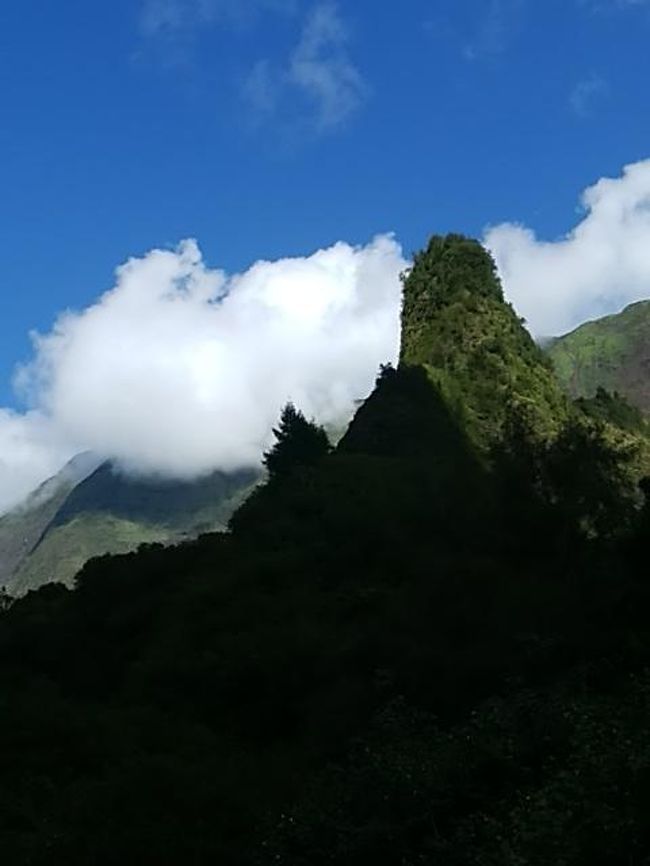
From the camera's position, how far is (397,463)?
182 ft

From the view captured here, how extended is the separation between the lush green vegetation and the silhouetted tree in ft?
0.89

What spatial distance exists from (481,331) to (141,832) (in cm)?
6414

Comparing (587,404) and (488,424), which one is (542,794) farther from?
(587,404)

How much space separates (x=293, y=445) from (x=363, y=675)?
36279 mm

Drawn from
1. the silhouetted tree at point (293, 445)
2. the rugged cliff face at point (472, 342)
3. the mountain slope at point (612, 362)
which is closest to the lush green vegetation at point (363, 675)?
the silhouetted tree at point (293, 445)

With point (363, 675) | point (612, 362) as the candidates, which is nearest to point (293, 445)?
point (363, 675)

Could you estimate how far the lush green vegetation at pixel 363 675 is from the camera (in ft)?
50.1

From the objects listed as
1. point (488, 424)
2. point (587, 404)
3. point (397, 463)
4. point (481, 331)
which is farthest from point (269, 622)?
point (587, 404)

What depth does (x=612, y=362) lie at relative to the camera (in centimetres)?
18600

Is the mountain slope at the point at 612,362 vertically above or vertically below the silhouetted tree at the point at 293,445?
above

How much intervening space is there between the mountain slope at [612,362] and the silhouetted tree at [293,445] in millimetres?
111369

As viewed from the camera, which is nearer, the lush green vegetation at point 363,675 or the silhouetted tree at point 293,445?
the lush green vegetation at point 363,675

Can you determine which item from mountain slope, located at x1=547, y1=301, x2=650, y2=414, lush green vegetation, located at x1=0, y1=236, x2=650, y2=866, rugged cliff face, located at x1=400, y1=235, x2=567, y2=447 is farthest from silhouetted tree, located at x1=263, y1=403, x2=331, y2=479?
mountain slope, located at x1=547, y1=301, x2=650, y2=414

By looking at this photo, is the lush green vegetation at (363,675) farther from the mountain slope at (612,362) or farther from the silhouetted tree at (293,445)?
the mountain slope at (612,362)
